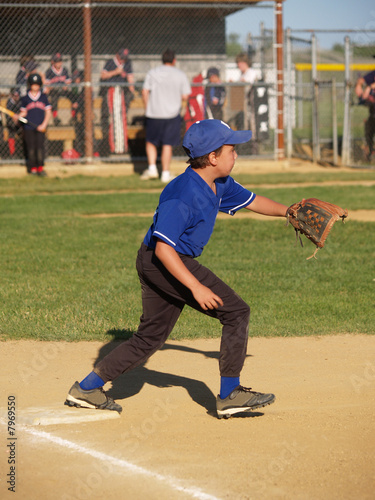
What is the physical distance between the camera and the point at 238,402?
4160mm

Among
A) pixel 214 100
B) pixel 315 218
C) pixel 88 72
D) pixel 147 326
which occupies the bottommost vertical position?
pixel 147 326

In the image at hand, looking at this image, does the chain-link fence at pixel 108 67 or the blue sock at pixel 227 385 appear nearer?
the blue sock at pixel 227 385

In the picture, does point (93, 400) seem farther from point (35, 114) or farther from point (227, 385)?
point (35, 114)

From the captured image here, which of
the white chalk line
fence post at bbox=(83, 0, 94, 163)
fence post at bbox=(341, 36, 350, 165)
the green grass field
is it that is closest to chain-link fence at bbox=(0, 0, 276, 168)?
fence post at bbox=(83, 0, 94, 163)

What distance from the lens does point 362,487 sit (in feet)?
10.9

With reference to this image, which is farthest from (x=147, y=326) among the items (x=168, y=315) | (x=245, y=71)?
(x=245, y=71)

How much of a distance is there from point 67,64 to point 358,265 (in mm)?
12352

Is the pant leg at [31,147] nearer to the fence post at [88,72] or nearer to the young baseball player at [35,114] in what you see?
the young baseball player at [35,114]

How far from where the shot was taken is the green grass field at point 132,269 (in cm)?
611

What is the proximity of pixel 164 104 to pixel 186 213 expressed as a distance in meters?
11.0

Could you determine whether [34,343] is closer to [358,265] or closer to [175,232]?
[175,232]

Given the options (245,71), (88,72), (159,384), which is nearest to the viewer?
(159,384)

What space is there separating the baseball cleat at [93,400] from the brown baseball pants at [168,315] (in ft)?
0.34

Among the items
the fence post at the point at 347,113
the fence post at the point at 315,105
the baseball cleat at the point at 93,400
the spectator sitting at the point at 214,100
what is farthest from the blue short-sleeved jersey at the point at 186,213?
the fence post at the point at 315,105
